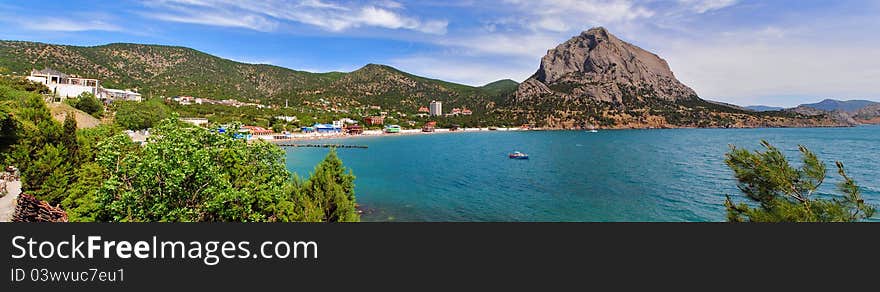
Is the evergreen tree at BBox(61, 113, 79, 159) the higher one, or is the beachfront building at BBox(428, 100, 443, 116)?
the beachfront building at BBox(428, 100, 443, 116)

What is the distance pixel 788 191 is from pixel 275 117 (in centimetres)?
10768

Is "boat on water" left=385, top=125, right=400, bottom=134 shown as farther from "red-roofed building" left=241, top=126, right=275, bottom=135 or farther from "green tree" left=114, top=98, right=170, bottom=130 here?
"green tree" left=114, top=98, right=170, bottom=130

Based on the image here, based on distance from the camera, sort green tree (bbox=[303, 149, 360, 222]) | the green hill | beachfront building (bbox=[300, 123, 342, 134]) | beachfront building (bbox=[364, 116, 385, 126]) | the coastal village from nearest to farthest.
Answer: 1. green tree (bbox=[303, 149, 360, 222])
2. the coastal village
3. beachfront building (bbox=[300, 123, 342, 134])
4. the green hill
5. beachfront building (bbox=[364, 116, 385, 126])

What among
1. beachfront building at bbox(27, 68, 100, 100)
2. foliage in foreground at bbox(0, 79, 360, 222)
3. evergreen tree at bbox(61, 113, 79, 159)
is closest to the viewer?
foliage in foreground at bbox(0, 79, 360, 222)

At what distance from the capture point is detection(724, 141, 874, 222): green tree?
745 cm

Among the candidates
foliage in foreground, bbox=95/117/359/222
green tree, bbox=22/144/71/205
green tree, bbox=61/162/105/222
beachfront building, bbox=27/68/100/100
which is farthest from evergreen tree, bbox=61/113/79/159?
beachfront building, bbox=27/68/100/100

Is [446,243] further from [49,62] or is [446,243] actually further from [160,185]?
[49,62]

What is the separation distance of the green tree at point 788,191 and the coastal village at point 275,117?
12353 millimetres

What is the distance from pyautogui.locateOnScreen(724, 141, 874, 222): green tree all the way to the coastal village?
486 inches

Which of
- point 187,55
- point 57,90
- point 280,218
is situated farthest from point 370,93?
point 280,218

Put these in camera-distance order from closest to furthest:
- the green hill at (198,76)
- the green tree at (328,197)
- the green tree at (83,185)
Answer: the green tree at (83,185), the green tree at (328,197), the green hill at (198,76)

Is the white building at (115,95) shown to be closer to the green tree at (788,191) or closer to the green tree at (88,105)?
the green tree at (88,105)

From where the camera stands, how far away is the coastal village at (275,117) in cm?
6612

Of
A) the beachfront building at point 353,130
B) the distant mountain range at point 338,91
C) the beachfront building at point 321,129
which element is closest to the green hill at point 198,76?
the distant mountain range at point 338,91
